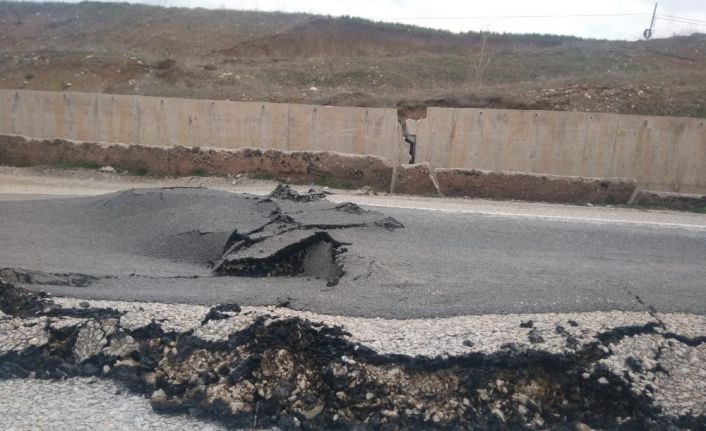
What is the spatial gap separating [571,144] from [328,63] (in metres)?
16.9

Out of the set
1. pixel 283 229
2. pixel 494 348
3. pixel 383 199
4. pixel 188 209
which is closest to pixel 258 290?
pixel 283 229

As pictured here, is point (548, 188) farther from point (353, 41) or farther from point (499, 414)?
point (353, 41)

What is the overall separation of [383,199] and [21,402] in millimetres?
8043

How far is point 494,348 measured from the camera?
3650 millimetres

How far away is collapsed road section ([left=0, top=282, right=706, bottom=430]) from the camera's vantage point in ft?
11.1

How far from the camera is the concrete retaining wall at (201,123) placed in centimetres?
1391

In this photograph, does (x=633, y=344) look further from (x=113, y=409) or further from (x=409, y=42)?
(x=409, y=42)

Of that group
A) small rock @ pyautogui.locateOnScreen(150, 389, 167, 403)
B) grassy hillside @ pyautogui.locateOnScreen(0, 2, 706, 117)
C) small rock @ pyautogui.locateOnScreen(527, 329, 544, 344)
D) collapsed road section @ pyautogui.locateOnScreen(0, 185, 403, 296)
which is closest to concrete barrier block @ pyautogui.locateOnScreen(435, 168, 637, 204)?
collapsed road section @ pyautogui.locateOnScreen(0, 185, 403, 296)

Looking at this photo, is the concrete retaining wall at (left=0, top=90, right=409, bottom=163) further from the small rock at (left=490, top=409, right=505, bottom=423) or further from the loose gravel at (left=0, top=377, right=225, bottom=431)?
the loose gravel at (left=0, top=377, right=225, bottom=431)

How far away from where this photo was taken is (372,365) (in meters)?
3.57

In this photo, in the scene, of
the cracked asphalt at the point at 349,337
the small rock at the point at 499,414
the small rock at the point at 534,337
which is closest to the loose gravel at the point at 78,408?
the cracked asphalt at the point at 349,337

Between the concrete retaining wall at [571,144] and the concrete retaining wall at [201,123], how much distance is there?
1.11 meters

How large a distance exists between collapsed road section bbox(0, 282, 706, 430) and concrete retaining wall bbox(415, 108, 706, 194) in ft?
30.7

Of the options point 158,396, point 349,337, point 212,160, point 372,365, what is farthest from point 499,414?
point 212,160
